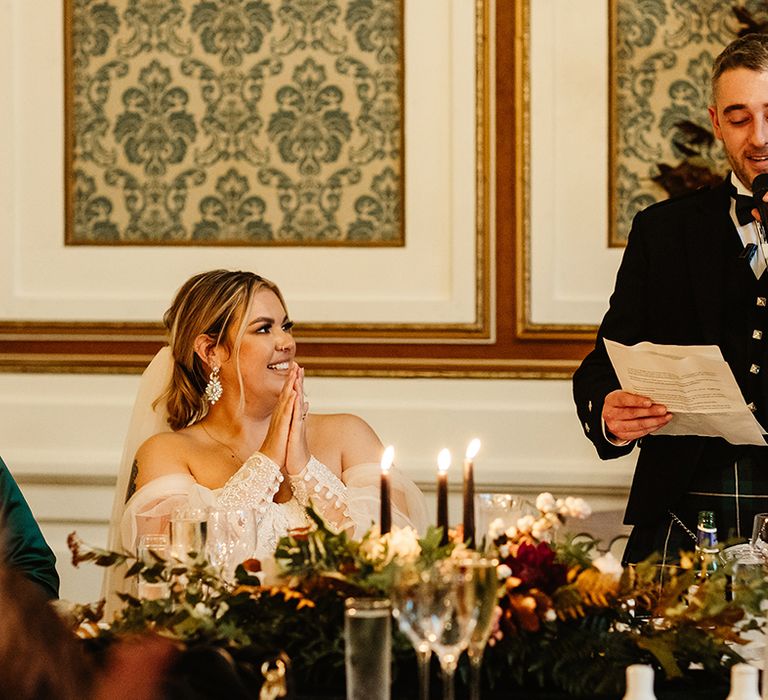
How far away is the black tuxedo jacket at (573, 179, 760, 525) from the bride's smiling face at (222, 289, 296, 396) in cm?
76

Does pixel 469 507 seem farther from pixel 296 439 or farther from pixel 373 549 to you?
pixel 296 439

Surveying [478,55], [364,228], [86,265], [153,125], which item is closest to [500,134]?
[478,55]

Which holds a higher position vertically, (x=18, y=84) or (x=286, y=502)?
(x=18, y=84)

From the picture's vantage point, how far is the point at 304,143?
3830 millimetres

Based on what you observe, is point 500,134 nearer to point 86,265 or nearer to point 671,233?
point 671,233

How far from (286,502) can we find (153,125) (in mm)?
1426

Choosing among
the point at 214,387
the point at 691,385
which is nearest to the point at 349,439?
the point at 214,387

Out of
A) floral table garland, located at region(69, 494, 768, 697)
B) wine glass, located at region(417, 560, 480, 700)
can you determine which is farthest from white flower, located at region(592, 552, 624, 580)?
wine glass, located at region(417, 560, 480, 700)

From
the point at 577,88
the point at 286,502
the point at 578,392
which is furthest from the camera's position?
the point at 577,88

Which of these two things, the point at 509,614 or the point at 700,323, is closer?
the point at 509,614

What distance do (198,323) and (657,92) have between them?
154 cm

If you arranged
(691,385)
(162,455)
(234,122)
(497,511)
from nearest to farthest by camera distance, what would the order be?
1. (497,511)
2. (691,385)
3. (162,455)
4. (234,122)

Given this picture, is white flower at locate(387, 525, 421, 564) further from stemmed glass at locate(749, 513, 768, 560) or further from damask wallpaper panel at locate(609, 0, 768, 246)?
damask wallpaper panel at locate(609, 0, 768, 246)

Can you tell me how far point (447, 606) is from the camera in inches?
52.6
